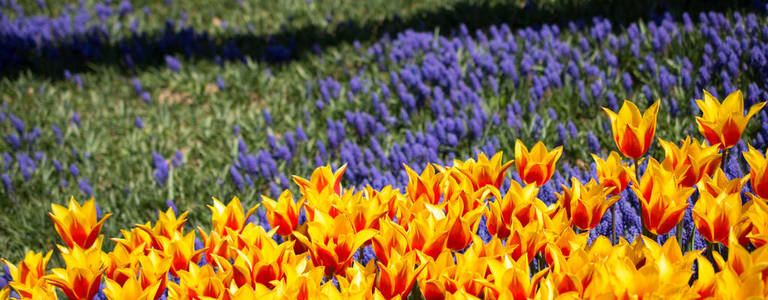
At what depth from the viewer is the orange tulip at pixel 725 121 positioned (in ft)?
6.01

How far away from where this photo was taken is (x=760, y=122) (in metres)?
3.00

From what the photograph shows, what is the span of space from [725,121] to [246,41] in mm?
5059

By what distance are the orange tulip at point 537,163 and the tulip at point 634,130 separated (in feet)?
0.61

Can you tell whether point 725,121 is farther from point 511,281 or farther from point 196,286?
point 196,286

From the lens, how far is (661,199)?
1.59 meters

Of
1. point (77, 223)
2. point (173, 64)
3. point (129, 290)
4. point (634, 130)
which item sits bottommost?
point (129, 290)

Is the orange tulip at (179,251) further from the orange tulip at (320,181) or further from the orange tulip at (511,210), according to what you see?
the orange tulip at (511,210)

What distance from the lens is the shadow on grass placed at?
5.39 meters

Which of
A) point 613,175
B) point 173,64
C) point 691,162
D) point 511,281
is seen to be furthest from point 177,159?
point 691,162

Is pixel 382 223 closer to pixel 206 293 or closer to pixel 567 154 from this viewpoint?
pixel 206 293

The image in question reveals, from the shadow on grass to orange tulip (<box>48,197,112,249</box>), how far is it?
3793 millimetres

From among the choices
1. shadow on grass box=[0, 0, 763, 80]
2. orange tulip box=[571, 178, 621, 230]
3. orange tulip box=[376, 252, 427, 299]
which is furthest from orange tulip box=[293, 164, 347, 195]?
shadow on grass box=[0, 0, 763, 80]

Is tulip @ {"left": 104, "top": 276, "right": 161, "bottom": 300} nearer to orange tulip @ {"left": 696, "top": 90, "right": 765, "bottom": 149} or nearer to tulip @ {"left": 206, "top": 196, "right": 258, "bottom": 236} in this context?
tulip @ {"left": 206, "top": 196, "right": 258, "bottom": 236}

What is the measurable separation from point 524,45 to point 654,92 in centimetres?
131
